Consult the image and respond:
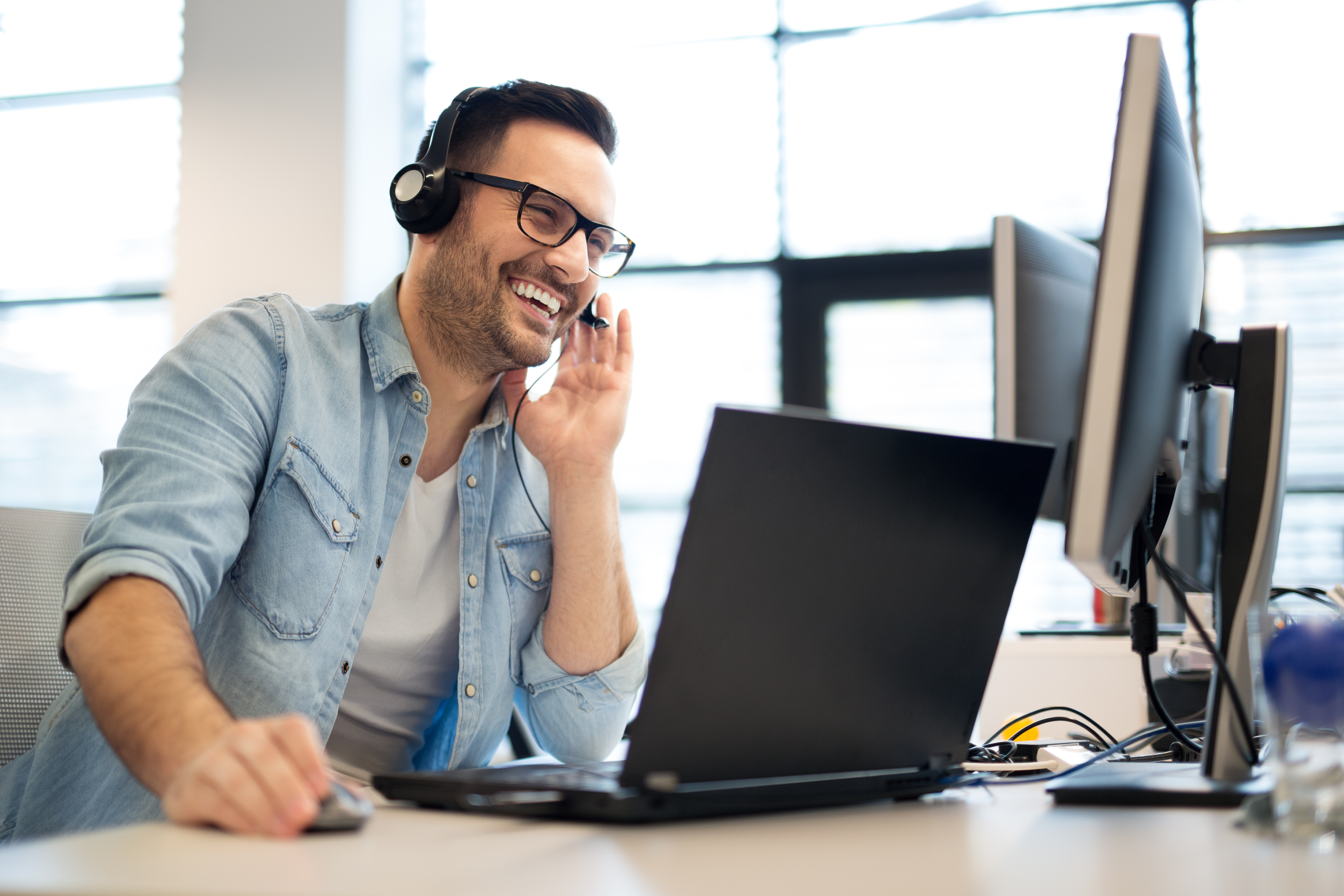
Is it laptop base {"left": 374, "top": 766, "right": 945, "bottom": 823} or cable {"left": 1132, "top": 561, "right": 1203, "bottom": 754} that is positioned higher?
cable {"left": 1132, "top": 561, "right": 1203, "bottom": 754}

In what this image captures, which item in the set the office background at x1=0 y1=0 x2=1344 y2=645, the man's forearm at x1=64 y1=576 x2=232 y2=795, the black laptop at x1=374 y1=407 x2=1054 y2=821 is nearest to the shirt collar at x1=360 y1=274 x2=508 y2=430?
the man's forearm at x1=64 y1=576 x2=232 y2=795

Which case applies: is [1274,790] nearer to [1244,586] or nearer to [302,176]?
[1244,586]

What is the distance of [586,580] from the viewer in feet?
3.89

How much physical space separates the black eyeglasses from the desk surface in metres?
0.82

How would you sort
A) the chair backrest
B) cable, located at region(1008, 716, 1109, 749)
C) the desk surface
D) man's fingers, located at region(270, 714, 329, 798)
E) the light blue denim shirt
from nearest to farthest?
the desk surface
man's fingers, located at region(270, 714, 329, 798)
the light blue denim shirt
the chair backrest
cable, located at region(1008, 716, 1109, 749)

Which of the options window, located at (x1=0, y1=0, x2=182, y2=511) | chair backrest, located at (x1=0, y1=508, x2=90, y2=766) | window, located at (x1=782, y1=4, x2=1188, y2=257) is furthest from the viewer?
window, located at (x1=0, y1=0, x2=182, y2=511)

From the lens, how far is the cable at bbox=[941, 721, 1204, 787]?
2.66ft

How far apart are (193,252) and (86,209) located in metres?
0.70

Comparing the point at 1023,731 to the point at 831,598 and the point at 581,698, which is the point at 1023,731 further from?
the point at 831,598

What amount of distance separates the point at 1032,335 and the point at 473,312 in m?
0.67

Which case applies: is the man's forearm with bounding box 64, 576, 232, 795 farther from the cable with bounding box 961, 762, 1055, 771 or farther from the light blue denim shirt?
the cable with bounding box 961, 762, 1055, 771

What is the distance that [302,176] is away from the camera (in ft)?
10.9

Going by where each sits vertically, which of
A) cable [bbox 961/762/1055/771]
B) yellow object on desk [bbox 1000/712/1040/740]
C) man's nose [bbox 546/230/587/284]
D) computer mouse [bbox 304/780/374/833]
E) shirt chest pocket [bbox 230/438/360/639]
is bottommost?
yellow object on desk [bbox 1000/712/1040/740]

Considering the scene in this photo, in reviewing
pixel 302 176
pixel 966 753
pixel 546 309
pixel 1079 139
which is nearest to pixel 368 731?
pixel 546 309
